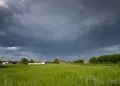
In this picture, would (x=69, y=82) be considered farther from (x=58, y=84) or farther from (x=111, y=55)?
(x=111, y=55)

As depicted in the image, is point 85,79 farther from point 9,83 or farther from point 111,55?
point 111,55

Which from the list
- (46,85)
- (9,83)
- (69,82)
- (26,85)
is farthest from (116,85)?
(9,83)

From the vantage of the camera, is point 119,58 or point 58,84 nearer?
point 58,84

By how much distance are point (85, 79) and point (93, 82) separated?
3.95ft

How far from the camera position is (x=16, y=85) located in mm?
26812

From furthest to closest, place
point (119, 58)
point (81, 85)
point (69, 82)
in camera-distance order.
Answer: point (119, 58) < point (69, 82) < point (81, 85)

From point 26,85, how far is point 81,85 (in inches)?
215

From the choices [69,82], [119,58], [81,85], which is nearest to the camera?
[81,85]

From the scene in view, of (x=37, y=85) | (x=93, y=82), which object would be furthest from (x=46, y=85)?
(x=93, y=82)

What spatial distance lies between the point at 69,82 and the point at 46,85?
250cm

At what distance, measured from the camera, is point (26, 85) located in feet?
86.9

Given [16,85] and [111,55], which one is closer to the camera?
[16,85]

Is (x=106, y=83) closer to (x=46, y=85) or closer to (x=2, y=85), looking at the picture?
(x=46, y=85)

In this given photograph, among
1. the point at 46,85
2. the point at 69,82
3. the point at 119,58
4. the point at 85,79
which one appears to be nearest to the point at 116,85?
the point at 85,79
